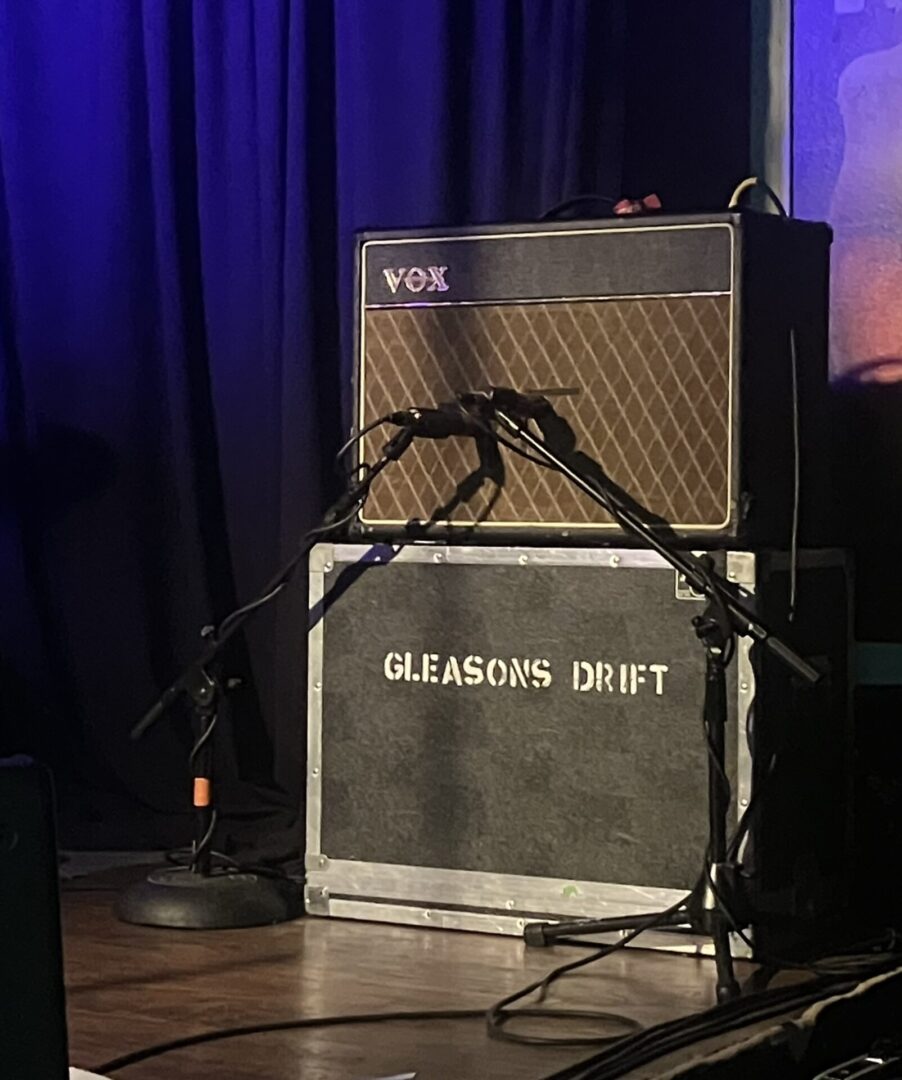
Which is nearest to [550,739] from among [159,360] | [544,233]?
[544,233]

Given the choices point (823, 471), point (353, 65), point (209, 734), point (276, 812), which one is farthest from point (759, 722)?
point (353, 65)

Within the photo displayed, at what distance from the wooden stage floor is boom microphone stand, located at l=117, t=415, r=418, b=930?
2cm

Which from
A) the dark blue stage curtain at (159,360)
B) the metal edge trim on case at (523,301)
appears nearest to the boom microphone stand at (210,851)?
the metal edge trim on case at (523,301)

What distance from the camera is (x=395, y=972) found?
5.08 ft

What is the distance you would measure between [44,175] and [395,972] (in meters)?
1.09

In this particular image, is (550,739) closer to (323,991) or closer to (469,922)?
(469,922)

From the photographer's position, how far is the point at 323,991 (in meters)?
1.47

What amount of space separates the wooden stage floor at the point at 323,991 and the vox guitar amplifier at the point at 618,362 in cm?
37

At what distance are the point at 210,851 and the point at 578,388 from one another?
54 cm

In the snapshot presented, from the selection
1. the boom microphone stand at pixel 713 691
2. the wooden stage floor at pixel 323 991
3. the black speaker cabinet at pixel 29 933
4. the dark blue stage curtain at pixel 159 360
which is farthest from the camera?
the dark blue stage curtain at pixel 159 360

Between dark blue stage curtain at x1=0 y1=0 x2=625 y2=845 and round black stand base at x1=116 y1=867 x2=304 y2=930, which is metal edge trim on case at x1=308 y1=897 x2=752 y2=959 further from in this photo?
dark blue stage curtain at x1=0 y1=0 x2=625 y2=845

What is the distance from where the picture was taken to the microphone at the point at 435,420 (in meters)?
1.66

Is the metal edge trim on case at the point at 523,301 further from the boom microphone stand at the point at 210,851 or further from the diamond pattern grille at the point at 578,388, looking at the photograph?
the boom microphone stand at the point at 210,851

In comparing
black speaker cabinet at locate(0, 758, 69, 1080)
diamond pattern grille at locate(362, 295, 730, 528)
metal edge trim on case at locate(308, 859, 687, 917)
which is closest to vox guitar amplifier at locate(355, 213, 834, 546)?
diamond pattern grille at locate(362, 295, 730, 528)
